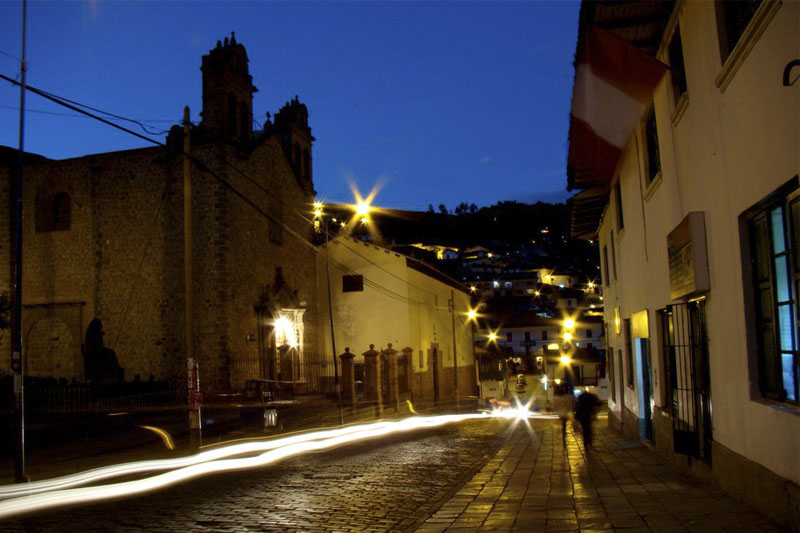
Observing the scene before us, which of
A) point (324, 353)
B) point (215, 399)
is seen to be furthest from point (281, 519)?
point (324, 353)

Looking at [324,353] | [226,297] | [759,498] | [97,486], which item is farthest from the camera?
[324,353]

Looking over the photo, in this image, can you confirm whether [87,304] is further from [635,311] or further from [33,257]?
[635,311]

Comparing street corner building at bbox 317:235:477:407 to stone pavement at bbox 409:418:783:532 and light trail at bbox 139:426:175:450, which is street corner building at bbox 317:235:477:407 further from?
stone pavement at bbox 409:418:783:532

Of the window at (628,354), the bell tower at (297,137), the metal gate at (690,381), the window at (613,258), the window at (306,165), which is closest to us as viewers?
the metal gate at (690,381)

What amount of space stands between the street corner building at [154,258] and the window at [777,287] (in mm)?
21465

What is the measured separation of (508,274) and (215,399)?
3264 inches

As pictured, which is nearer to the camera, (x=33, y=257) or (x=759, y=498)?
(x=759, y=498)

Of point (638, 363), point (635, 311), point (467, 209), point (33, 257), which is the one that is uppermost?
point (467, 209)

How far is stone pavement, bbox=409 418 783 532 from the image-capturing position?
22.9ft

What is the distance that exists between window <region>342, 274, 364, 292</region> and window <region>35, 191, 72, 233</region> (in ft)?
49.4

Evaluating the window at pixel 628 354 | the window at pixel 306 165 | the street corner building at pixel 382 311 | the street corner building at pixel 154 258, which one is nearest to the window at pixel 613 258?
the window at pixel 628 354

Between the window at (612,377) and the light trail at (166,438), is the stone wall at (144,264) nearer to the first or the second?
the light trail at (166,438)

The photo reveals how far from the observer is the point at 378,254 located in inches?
1528

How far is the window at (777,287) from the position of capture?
5.93 meters
